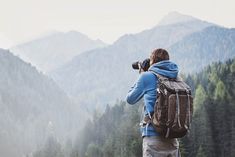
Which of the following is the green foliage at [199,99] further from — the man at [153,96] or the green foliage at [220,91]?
the man at [153,96]

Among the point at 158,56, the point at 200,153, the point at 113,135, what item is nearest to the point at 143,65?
the point at 158,56

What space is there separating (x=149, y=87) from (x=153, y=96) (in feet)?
0.44

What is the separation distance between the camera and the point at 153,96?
7047mm

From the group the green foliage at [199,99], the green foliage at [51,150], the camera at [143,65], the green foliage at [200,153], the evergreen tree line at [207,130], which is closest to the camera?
the camera at [143,65]

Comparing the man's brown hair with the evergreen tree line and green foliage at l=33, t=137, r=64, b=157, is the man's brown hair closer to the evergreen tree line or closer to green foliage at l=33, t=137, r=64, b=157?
the evergreen tree line

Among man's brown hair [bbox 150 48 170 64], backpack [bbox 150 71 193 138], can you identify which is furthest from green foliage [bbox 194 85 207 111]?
backpack [bbox 150 71 193 138]

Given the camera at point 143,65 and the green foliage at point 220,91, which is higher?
the green foliage at point 220,91

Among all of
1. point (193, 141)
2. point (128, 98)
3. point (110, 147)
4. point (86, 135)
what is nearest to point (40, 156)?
point (110, 147)

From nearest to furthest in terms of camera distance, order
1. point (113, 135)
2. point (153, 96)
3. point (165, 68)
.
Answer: point (153, 96) → point (165, 68) → point (113, 135)

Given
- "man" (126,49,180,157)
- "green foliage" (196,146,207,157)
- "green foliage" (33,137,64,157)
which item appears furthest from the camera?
"green foliage" (33,137,64,157)

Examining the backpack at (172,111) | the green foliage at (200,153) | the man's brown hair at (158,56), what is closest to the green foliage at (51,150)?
the green foliage at (200,153)

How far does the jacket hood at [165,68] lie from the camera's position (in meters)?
7.16

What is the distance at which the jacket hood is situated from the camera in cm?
716

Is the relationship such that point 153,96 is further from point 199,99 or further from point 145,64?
point 199,99
